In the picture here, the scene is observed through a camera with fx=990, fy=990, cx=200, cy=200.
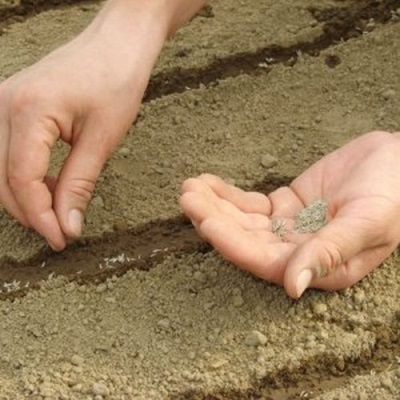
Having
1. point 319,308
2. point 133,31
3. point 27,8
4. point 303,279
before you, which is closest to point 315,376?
point 319,308

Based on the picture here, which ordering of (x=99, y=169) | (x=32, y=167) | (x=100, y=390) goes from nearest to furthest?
(x=100, y=390)
(x=32, y=167)
(x=99, y=169)

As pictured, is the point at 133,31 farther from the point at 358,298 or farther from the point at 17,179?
the point at 358,298

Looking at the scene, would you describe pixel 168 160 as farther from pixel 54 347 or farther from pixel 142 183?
pixel 54 347

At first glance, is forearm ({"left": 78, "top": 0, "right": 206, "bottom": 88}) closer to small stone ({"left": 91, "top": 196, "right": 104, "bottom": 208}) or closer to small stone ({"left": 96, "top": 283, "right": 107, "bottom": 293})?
small stone ({"left": 91, "top": 196, "right": 104, "bottom": 208})

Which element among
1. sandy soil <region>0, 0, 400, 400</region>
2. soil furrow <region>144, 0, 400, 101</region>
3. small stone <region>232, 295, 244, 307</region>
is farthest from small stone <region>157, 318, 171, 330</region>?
soil furrow <region>144, 0, 400, 101</region>

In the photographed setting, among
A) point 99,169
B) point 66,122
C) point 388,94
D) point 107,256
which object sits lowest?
point 107,256

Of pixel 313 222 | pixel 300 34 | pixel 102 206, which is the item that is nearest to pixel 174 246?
pixel 102 206
